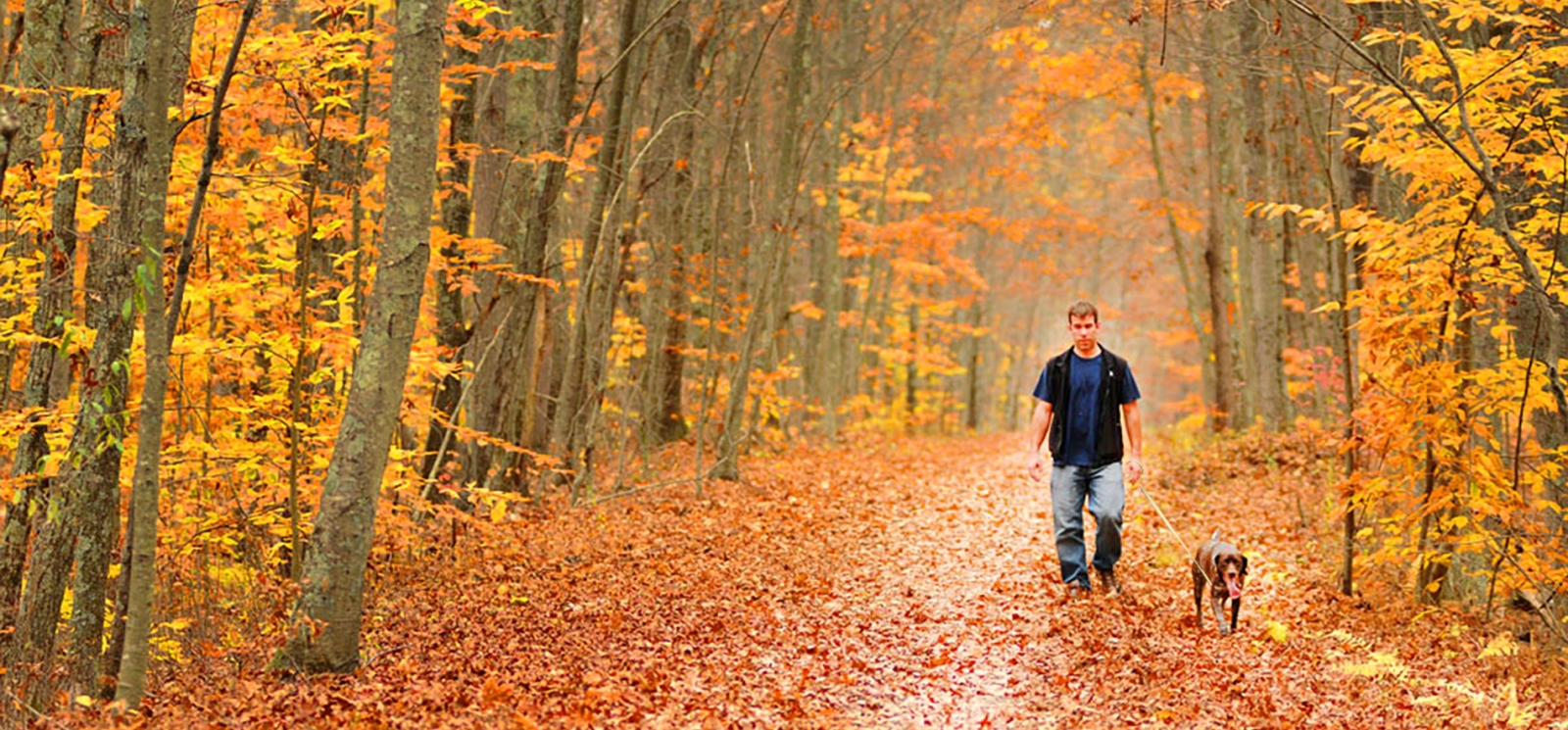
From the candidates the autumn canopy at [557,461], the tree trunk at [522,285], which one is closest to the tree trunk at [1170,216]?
the autumn canopy at [557,461]

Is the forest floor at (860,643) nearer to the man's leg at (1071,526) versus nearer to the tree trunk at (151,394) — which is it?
the man's leg at (1071,526)

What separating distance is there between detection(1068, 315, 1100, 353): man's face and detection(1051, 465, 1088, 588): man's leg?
0.91 meters

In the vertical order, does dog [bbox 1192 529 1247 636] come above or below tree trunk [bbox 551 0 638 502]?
below

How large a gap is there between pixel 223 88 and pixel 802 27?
33.7 feet

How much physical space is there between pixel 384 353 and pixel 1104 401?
5.04m

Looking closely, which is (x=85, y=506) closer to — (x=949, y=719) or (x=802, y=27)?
(x=949, y=719)

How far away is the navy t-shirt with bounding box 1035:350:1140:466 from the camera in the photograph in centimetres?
846

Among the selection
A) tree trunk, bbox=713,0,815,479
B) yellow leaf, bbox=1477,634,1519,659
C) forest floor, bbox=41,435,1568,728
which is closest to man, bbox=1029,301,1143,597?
forest floor, bbox=41,435,1568,728

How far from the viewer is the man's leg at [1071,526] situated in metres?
8.43

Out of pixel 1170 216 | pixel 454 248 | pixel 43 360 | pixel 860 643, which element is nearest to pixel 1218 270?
pixel 1170 216

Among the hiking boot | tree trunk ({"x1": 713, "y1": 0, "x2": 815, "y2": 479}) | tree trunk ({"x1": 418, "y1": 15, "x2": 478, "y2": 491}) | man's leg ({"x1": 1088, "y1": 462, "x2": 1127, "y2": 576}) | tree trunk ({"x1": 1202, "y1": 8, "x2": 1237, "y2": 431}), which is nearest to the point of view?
man's leg ({"x1": 1088, "y1": 462, "x2": 1127, "y2": 576})

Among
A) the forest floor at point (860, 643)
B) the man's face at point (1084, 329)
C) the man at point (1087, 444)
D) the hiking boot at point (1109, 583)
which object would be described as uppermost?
the man's face at point (1084, 329)

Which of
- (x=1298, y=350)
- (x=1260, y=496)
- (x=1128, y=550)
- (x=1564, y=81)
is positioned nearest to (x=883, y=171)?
(x=1298, y=350)

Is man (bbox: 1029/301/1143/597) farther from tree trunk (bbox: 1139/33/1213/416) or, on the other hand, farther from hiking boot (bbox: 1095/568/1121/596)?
tree trunk (bbox: 1139/33/1213/416)
